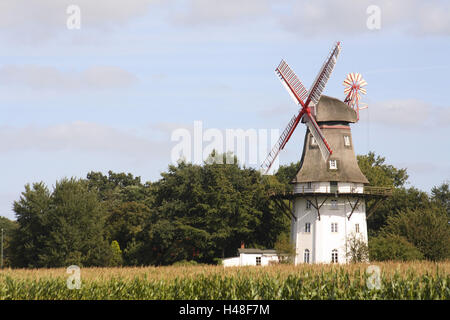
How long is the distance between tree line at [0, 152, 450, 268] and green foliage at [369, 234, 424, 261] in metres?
2.41

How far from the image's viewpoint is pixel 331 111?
58.2 metres

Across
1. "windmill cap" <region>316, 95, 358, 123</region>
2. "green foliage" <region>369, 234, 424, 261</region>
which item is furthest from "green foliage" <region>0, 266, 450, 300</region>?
"windmill cap" <region>316, 95, 358, 123</region>

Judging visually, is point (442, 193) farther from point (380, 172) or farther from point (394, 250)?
point (394, 250)

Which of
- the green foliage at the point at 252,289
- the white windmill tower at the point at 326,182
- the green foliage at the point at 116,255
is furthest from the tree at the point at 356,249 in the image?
the green foliage at the point at 116,255

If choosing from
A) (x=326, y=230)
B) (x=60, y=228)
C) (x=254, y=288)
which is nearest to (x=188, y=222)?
(x=60, y=228)

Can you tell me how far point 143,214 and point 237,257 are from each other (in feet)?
79.6

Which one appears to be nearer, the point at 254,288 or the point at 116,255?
the point at 254,288

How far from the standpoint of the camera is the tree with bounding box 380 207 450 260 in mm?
58825

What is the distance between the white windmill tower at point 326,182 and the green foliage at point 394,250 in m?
1.43

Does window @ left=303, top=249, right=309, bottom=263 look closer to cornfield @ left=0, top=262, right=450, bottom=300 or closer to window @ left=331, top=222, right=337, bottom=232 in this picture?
window @ left=331, top=222, right=337, bottom=232

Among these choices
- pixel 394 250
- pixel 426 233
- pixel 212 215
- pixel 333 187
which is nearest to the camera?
pixel 394 250

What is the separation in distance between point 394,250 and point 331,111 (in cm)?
1227

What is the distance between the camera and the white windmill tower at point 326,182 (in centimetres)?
5762

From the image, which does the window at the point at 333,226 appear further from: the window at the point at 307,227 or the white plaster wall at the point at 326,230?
the window at the point at 307,227
